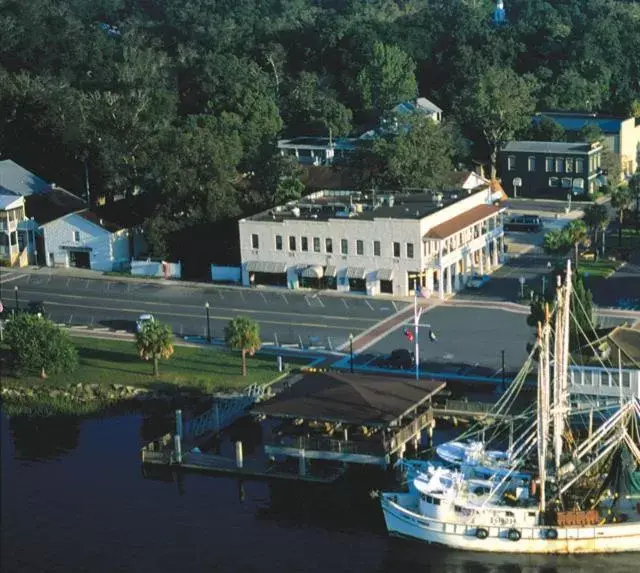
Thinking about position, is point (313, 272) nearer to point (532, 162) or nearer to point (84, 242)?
point (84, 242)

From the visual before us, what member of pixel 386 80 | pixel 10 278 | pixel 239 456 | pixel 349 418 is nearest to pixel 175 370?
pixel 239 456

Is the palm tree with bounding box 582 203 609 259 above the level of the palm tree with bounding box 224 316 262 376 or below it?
Result: above

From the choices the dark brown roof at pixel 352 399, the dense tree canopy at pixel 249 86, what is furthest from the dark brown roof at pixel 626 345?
the dense tree canopy at pixel 249 86

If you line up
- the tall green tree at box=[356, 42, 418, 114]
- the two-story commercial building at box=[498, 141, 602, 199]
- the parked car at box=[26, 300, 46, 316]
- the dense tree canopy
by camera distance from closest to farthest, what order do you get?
the parked car at box=[26, 300, 46, 316] < the dense tree canopy < the two-story commercial building at box=[498, 141, 602, 199] < the tall green tree at box=[356, 42, 418, 114]

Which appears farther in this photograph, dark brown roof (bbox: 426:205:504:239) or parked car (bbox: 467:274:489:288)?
parked car (bbox: 467:274:489:288)

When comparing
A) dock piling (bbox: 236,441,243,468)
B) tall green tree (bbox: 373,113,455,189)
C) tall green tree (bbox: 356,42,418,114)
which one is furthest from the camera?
tall green tree (bbox: 356,42,418,114)

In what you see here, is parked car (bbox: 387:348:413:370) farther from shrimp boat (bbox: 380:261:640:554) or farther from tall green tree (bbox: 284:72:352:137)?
tall green tree (bbox: 284:72:352:137)

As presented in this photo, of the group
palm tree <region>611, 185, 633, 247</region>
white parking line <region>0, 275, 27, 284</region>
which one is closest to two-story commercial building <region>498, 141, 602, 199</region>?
palm tree <region>611, 185, 633, 247</region>
